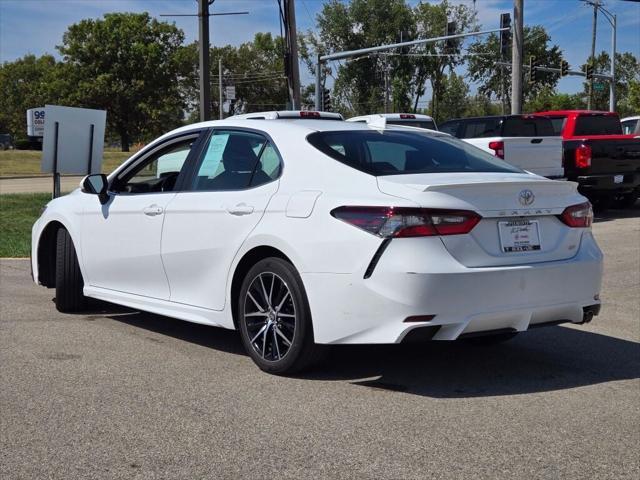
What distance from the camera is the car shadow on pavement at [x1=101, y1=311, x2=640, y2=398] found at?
5.07m

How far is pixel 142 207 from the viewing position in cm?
622

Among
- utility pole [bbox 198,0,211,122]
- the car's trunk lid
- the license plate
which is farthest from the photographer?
utility pole [bbox 198,0,211,122]

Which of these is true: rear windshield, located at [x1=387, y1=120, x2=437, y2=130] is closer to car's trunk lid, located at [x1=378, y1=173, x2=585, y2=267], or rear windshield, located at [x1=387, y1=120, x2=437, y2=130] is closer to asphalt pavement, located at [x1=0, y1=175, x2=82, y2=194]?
car's trunk lid, located at [x1=378, y1=173, x2=585, y2=267]

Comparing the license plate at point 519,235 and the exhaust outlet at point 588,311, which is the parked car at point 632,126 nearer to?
the exhaust outlet at point 588,311

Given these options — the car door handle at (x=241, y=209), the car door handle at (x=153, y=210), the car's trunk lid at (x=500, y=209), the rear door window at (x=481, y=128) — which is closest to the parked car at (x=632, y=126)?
the rear door window at (x=481, y=128)

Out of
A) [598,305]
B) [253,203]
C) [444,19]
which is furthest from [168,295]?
[444,19]

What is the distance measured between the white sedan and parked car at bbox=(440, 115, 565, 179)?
9181mm

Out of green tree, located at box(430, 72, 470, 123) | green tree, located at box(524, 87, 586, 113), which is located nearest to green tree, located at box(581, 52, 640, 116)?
green tree, located at box(524, 87, 586, 113)

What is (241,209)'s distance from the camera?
5359 millimetres

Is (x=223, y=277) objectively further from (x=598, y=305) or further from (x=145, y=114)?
(x=145, y=114)

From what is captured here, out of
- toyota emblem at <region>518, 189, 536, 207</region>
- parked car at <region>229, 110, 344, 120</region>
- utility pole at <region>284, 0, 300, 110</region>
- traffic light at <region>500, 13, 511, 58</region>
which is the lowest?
toyota emblem at <region>518, 189, 536, 207</region>

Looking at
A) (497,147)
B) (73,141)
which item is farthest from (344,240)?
(497,147)

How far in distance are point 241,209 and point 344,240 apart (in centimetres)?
96

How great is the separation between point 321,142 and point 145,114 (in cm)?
6617
